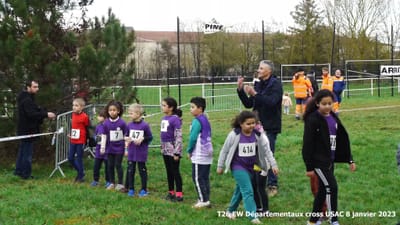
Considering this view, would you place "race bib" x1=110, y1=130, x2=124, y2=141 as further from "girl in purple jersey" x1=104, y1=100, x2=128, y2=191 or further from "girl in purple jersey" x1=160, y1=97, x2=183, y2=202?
"girl in purple jersey" x1=160, y1=97, x2=183, y2=202

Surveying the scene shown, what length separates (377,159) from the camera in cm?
954

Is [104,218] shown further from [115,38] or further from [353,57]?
[353,57]

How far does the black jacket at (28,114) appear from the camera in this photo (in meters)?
8.42

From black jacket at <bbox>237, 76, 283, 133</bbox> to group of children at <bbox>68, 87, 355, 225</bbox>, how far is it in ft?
1.78

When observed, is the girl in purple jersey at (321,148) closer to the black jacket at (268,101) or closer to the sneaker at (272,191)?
the black jacket at (268,101)

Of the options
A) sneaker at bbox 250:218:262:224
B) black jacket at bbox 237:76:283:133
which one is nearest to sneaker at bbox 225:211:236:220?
sneaker at bbox 250:218:262:224

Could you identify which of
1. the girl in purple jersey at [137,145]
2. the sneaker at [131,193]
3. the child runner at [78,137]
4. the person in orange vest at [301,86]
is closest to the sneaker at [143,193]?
the girl in purple jersey at [137,145]

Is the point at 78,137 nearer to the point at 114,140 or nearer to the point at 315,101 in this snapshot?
the point at 114,140

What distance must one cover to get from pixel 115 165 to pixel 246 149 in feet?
8.90

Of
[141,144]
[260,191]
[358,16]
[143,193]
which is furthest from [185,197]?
[358,16]

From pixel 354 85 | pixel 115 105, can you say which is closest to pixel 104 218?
pixel 115 105

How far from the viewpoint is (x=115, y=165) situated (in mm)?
7922

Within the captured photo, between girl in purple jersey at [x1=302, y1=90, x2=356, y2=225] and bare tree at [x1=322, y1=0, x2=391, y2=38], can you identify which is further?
bare tree at [x1=322, y1=0, x2=391, y2=38]

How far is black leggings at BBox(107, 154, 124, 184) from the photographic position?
7.84 meters
